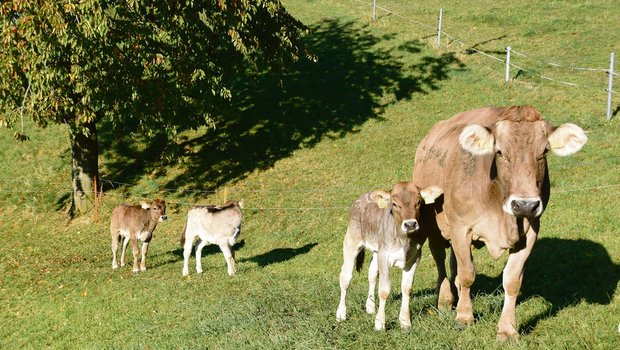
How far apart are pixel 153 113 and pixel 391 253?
16021 mm

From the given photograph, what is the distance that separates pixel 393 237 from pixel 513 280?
6.25 feet

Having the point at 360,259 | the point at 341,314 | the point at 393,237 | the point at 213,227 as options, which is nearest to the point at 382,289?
the point at 393,237

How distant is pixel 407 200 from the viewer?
9023mm

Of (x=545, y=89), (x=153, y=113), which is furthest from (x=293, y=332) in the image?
(x=545, y=89)

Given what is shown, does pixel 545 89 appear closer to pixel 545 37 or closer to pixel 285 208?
pixel 545 37

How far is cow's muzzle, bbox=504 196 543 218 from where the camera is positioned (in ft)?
22.8

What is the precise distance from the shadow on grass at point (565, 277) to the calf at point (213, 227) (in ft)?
23.2

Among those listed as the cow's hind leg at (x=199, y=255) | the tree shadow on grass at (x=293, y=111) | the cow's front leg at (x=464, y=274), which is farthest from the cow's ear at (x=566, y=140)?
the tree shadow on grass at (x=293, y=111)

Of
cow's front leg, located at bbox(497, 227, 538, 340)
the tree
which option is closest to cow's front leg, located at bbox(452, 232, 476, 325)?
cow's front leg, located at bbox(497, 227, 538, 340)

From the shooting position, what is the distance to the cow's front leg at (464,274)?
8570 millimetres

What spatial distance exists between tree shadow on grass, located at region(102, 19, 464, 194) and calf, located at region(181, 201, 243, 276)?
326 inches

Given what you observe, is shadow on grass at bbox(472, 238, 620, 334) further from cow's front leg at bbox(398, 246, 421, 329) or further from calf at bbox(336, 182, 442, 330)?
calf at bbox(336, 182, 442, 330)

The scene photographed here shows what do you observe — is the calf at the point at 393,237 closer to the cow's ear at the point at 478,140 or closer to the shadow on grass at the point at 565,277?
the cow's ear at the point at 478,140

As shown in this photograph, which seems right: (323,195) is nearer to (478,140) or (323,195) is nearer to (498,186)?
(498,186)
